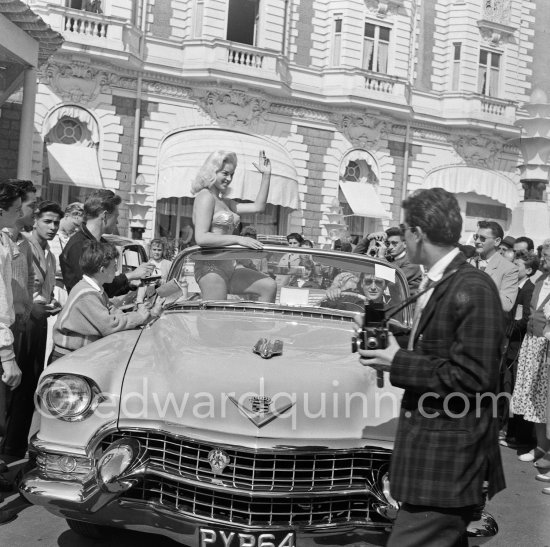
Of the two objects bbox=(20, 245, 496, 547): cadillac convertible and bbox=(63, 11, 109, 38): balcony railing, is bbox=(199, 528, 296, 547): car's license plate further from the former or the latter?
bbox=(63, 11, 109, 38): balcony railing

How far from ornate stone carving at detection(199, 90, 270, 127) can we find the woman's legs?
64.9ft

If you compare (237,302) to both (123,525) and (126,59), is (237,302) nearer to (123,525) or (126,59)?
(123,525)

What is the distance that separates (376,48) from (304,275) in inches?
937

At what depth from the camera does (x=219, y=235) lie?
4.98 metres

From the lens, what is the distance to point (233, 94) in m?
23.9

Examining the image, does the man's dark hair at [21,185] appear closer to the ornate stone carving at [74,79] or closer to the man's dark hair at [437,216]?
the man's dark hair at [437,216]

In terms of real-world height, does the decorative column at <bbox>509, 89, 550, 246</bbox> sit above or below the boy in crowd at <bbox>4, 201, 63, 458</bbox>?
above

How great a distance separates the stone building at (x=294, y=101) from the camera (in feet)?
72.7

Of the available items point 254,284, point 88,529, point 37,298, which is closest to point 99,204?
point 37,298

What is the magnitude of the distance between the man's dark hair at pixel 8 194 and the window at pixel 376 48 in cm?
2358

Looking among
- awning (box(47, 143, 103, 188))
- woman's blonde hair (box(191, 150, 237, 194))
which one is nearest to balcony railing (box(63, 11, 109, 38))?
awning (box(47, 143, 103, 188))

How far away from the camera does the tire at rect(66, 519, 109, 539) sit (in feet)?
12.6

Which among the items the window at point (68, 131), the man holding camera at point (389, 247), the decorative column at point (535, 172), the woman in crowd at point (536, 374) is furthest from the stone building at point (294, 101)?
the woman in crowd at point (536, 374)

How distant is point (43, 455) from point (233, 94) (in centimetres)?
2134
